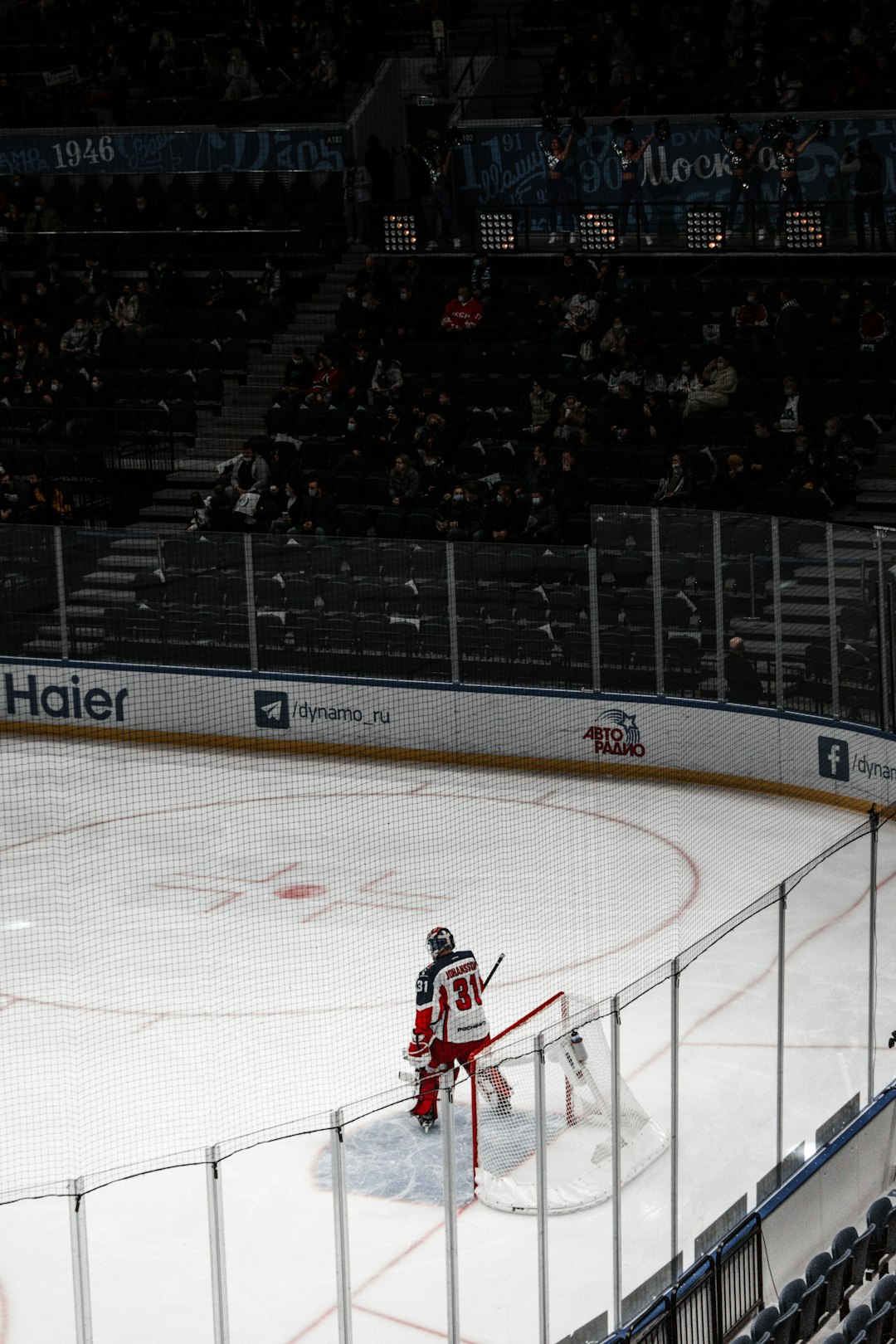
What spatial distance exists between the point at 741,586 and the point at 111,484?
25.4 feet

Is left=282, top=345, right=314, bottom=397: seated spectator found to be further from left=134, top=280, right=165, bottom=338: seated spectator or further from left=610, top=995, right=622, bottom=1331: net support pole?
left=610, top=995, right=622, bottom=1331: net support pole

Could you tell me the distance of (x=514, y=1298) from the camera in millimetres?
7082

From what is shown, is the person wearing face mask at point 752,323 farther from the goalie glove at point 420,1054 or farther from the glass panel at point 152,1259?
the glass panel at point 152,1259

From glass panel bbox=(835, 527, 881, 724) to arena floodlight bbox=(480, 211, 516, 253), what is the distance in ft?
23.6

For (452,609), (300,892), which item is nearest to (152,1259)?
(300,892)

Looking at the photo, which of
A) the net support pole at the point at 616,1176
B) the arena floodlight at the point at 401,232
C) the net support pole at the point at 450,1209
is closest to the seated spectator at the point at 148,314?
the arena floodlight at the point at 401,232

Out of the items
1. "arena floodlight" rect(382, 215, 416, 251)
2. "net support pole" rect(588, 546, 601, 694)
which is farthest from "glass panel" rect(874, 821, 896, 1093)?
"arena floodlight" rect(382, 215, 416, 251)

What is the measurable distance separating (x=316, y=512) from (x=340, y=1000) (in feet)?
23.9

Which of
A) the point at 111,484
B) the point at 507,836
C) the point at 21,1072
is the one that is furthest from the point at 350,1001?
the point at 111,484

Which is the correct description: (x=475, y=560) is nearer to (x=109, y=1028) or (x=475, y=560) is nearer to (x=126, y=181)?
(x=109, y=1028)

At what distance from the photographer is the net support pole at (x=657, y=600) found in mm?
15391

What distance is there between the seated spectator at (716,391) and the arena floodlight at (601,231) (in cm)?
244

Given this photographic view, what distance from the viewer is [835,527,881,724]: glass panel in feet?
47.1

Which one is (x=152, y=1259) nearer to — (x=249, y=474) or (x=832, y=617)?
(x=832, y=617)
